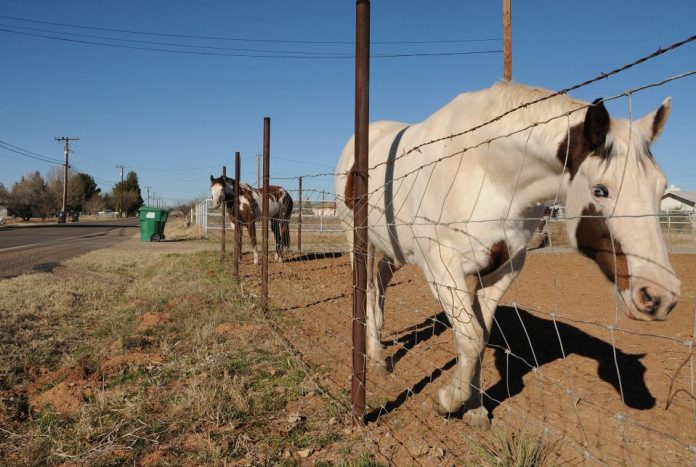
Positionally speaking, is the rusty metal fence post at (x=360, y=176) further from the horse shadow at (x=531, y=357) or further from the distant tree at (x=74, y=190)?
the distant tree at (x=74, y=190)

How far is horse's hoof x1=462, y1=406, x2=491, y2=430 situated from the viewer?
2.49 metres

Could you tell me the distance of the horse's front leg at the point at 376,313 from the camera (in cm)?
356

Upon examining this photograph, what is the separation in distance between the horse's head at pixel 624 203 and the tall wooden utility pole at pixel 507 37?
8.23 m

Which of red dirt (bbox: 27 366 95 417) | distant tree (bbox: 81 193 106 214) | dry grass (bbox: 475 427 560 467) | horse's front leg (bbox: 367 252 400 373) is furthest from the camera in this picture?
distant tree (bbox: 81 193 106 214)

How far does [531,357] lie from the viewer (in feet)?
12.6

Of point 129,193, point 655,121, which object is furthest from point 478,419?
point 129,193

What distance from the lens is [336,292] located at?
6742mm

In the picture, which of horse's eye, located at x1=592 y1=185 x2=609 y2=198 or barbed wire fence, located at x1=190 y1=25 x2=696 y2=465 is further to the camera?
barbed wire fence, located at x1=190 y1=25 x2=696 y2=465

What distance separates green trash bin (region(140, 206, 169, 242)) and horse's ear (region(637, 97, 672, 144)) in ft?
57.5

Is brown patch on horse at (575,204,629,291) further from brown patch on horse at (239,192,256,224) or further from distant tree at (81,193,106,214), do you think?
distant tree at (81,193,106,214)

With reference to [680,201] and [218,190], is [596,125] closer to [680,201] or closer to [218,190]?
[680,201]

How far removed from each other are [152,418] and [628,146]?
2773 mm

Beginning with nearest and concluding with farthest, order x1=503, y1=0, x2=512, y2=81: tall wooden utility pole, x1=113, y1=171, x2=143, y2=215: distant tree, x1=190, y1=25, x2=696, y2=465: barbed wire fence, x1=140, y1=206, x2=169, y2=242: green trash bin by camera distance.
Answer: x1=190, y1=25, x2=696, y2=465: barbed wire fence, x1=503, y1=0, x2=512, y2=81: tall wooden utility pole, x1=140, y1=206, x2=169, y2=242: green trash bin, x1=113, y1=171, x2=143, y2=215: distant tree

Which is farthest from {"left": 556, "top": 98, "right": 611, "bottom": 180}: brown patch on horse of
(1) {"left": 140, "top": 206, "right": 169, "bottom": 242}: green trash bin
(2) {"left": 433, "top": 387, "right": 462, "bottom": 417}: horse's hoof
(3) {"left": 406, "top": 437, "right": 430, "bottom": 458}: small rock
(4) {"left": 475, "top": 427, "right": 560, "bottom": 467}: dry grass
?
(1) {"left": 140, "top": 206, "right": 169, "bottom": 242}: green trash bin
